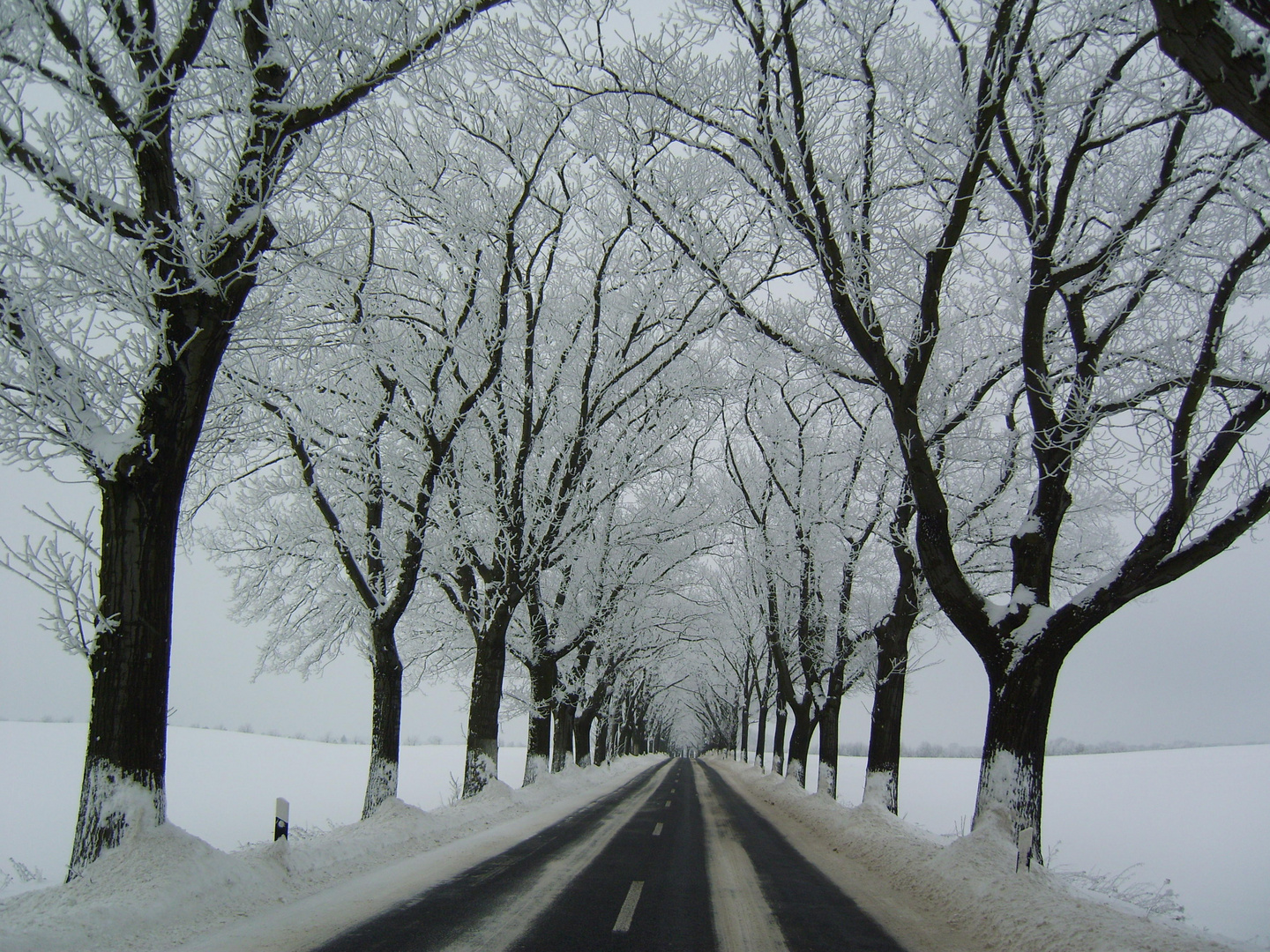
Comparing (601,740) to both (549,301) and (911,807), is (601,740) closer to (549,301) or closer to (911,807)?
(911,807)

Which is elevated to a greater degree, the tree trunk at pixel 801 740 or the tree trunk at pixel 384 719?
the tree trunk at pixel 384 719

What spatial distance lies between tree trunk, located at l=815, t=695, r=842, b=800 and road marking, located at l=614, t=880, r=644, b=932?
11.9 meters

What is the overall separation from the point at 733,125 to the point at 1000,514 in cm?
1082

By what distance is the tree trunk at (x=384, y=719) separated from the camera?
453 inches

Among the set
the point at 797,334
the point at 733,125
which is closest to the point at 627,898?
the point at 797,334

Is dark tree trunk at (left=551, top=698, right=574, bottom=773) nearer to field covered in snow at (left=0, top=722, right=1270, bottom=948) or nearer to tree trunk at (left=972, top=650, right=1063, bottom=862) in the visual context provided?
field covered in snow at (left=0, top=722, right=1270, bottom=948)

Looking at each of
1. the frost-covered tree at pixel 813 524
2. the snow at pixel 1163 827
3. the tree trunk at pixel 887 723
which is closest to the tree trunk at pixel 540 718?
the frost-covered tree at pixel 813 524

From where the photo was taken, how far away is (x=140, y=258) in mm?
5797

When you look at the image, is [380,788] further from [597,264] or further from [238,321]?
[597,264]

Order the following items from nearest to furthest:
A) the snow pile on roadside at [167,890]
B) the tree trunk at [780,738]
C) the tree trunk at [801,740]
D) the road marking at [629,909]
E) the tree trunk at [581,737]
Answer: the snow pile on roadside at [167,890], the road marking at [629,909], the tree trunk at [801,740], the tree trunk at [581,737], the tree trunk at [780,738]

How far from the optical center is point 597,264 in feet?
48.2

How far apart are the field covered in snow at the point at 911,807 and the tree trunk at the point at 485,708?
2.83 metres

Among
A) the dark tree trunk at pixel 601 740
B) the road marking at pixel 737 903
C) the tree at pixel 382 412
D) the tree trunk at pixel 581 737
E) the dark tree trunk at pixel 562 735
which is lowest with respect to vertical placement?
the dark tree trunk at pixel 601 740

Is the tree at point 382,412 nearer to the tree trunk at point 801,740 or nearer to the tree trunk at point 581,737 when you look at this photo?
the tree trunk at point 801,740
